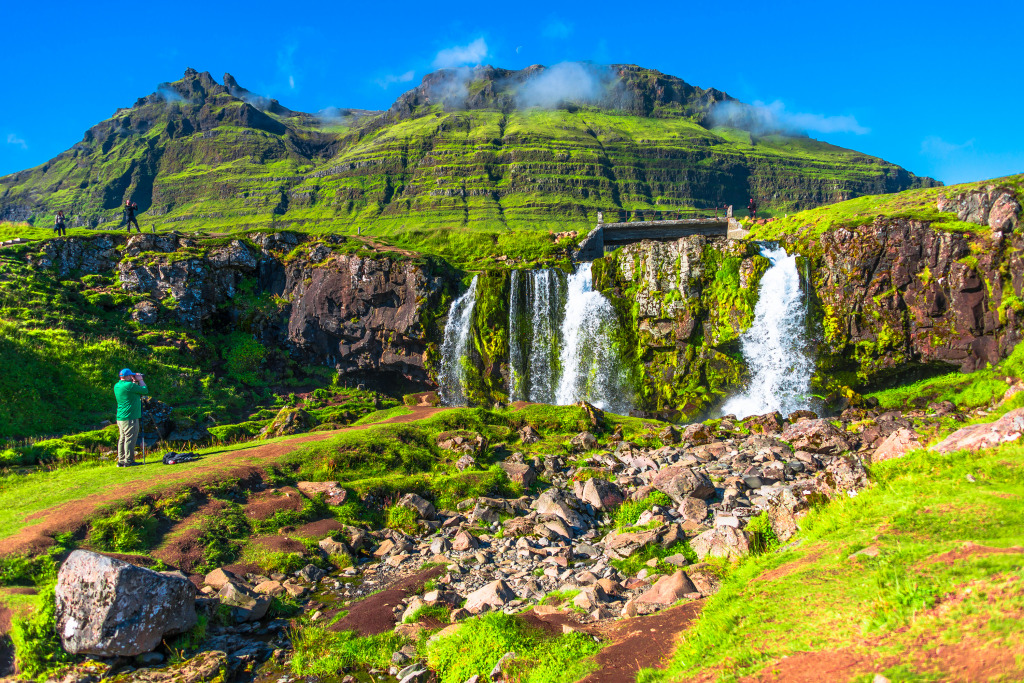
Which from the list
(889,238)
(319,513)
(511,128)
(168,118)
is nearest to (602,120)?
(511,128)

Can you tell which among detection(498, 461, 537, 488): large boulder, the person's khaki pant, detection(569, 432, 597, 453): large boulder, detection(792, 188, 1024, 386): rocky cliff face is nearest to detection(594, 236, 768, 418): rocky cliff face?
detection(792, 188, 1024, 386): rocky cliff face

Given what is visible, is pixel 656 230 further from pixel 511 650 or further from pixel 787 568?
pixel 511 650

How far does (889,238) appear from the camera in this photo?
92.4 ft

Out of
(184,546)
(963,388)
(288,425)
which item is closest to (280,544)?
(184,546)

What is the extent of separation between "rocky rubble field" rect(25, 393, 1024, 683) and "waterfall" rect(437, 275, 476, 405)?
15.8 meters

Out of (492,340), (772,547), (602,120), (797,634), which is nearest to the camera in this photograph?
(797,634)

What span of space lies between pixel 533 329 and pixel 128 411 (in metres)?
20.7

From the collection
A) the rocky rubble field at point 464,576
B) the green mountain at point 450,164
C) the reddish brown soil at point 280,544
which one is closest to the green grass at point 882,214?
the rocky rubble field at point 464,576

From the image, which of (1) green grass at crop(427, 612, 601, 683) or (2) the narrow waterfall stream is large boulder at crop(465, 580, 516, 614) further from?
(2) the narrow waterfall stream

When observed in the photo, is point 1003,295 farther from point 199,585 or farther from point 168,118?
point 168,118

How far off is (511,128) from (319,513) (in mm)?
161503

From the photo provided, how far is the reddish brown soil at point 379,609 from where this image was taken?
9094mm

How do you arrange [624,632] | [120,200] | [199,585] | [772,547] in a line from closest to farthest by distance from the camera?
1. [624,632]
2. [772,547]
3. [199,585]
4. [120,200]

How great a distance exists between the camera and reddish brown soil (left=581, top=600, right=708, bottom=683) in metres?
6.18
